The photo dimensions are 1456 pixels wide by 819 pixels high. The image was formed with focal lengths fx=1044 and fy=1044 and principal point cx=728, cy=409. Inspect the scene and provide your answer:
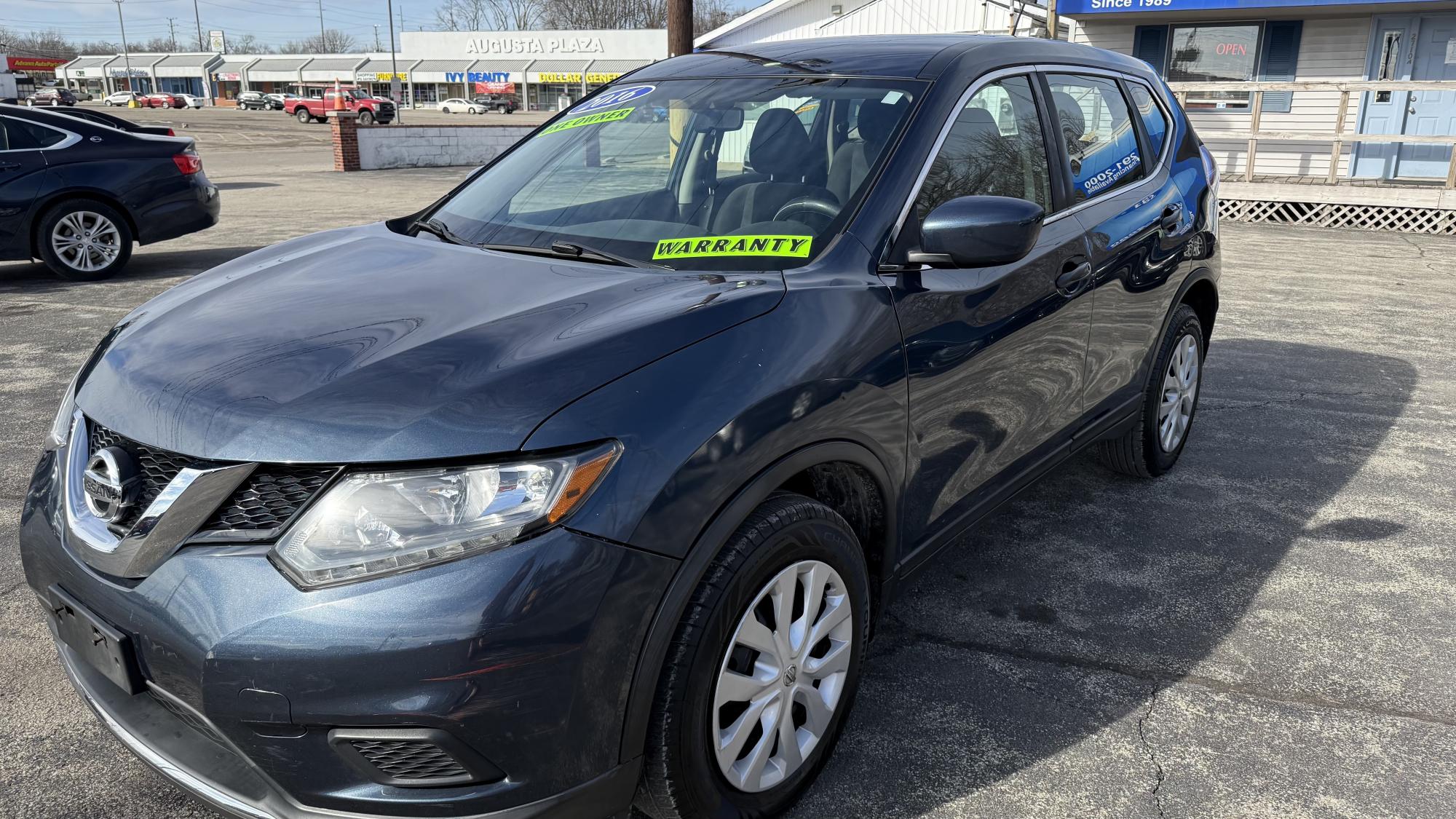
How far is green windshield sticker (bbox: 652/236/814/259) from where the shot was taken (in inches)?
101

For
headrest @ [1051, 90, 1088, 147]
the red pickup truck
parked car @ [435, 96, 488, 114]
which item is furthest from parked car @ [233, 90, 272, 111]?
headrest @ [1051, 90, 1088, 147]

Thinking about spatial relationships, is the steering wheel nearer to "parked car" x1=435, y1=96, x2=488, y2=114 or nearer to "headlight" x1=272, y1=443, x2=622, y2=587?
"headlight" x1=272, y1=443, x2=622, y2=587

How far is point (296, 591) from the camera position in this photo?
5.69 ft

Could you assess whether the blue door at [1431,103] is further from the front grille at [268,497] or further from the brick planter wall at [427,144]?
the front grille at [268,497]

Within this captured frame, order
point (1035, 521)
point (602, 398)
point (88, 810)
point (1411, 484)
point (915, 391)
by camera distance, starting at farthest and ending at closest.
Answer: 1. point (1411, 484)
2. point (1035, 521)
3. point (915, 391)
4. point (88, 810)
5. point (602, 398)

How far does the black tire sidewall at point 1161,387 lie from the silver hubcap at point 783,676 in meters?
2.35

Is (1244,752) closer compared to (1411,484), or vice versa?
(1244,752)

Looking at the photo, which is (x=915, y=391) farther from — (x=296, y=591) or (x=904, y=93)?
(x=296, y=591)

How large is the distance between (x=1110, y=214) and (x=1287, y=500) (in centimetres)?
171

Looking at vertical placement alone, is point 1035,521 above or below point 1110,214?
below

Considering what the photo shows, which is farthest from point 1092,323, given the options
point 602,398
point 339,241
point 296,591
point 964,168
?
point 296,591

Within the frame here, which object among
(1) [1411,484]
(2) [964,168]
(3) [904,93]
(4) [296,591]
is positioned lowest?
(1) [1411,484]

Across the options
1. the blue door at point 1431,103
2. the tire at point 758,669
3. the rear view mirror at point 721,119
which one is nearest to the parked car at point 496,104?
the blue door at point 1431,103

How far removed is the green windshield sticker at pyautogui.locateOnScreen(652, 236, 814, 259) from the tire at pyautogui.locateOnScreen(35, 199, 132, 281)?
836 centimetres
